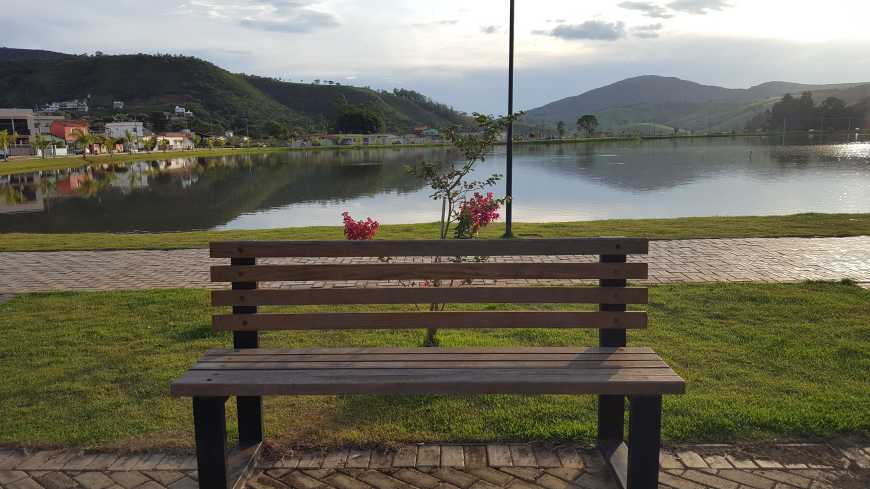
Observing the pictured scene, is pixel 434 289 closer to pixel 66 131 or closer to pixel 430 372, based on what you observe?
pixel 430 372

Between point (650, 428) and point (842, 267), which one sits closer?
point (650, 428)

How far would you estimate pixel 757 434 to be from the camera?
3.33 meters

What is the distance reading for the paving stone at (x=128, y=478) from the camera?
115 inches

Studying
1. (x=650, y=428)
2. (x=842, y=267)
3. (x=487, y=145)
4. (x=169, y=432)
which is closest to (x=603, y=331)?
(x=650, y=428)

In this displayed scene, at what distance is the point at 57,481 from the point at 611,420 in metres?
2.71

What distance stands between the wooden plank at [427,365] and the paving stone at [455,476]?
0.53 m

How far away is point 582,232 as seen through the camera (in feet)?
39.5

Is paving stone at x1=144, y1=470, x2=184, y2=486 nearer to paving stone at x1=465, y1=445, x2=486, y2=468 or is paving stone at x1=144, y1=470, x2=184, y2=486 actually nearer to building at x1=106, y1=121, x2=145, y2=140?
paving stone at x1=465, y1=445, x2=486, y2=468

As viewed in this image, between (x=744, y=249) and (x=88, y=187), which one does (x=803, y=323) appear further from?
(x=88, y=187)

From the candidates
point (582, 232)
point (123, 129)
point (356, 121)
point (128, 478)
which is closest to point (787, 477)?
point (128, 478)

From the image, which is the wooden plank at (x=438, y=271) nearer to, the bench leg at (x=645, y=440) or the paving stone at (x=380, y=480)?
the bench leg at (x=645, y=440)

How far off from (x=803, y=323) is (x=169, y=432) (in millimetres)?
4945

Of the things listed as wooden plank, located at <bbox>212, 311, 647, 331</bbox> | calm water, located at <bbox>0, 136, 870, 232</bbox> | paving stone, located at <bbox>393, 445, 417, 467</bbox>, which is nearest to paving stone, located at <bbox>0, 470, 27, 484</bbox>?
wooden plank, located at <bbox>212, 311, 647, 331</bbox>

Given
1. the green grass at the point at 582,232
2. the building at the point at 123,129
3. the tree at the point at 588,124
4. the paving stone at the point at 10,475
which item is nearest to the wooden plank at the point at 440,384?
the paving stone at the point at 10,475
